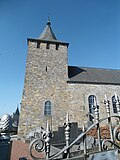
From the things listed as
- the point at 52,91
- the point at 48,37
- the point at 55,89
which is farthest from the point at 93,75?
the point at 48,37

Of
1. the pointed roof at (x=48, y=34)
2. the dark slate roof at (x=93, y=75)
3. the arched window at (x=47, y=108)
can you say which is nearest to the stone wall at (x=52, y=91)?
the arched window at (x=47, y=108)

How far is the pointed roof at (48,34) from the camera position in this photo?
19791 millimetres

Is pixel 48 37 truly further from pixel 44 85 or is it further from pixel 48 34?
pixel 44 85

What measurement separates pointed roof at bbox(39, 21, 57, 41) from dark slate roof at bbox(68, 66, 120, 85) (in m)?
5.10

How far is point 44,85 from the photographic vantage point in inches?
652

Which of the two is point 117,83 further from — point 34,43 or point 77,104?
point 34,43

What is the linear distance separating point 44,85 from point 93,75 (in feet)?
24.2

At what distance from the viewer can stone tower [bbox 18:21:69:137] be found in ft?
49.2

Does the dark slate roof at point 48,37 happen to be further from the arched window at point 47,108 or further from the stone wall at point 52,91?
the arched window at point 47,108

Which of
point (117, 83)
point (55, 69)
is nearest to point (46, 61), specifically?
point (55, 69)

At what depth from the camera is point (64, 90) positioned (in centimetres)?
1681

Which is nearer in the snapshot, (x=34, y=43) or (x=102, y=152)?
(x=102, y=152)

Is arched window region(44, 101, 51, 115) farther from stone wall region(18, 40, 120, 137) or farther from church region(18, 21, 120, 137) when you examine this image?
stone wall region(18, 40, 120, 137)

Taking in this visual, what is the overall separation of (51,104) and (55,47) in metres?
7.72
